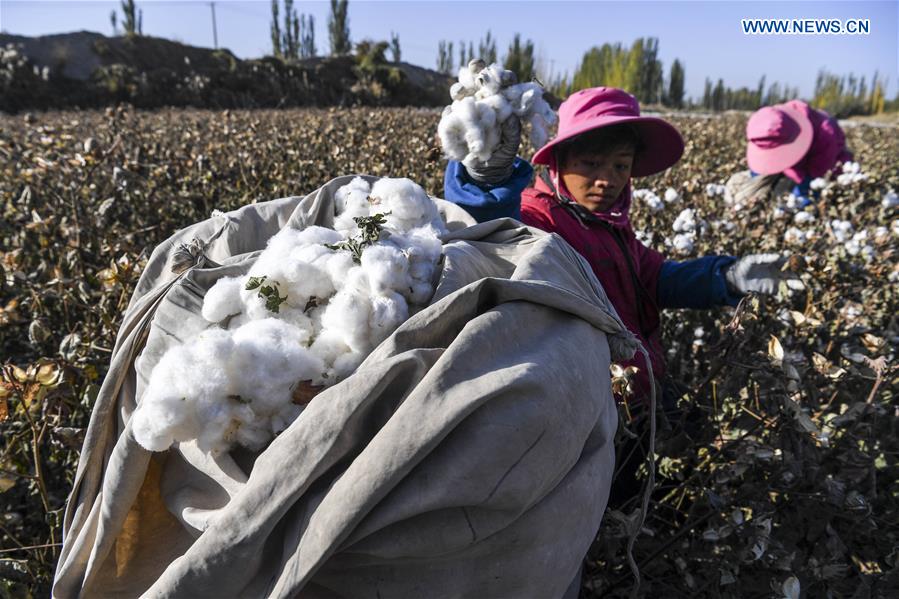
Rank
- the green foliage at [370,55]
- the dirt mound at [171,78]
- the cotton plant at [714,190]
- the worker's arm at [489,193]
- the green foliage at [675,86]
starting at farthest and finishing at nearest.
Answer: the green foliage at [675,86]
the green foliage at [370,55]
the dirt mound at [171,78]
the cotton plant at [714,190]
the worker's arm at [489,193]

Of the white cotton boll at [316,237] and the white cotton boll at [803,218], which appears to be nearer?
the white cotton boll at [316,237]

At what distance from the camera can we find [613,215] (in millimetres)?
1891

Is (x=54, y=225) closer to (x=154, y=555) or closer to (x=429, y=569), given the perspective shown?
(x=154, y=555)

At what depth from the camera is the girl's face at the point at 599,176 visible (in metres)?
1.86

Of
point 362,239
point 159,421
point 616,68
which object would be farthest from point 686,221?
point 616,68

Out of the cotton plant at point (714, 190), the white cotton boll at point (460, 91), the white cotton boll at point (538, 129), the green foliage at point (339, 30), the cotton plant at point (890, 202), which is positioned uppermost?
the green foliage at point (339, 30)

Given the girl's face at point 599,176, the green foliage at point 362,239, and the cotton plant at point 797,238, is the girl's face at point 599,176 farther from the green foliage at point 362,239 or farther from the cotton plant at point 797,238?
the cotton plant at point 797,238

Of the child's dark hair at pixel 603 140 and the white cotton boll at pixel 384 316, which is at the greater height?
the child's dark hair at pixel 603 140

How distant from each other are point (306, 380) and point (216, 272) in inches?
12.8

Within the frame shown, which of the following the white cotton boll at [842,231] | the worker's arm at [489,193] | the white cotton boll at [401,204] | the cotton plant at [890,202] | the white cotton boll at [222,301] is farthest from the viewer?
the cotton plant at [890,202]

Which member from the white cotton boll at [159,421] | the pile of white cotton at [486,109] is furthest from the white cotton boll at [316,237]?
the pile of white cotton at [486,109]

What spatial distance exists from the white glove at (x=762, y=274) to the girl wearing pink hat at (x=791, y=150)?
2552mm

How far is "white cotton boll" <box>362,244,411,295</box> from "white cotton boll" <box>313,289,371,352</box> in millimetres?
32

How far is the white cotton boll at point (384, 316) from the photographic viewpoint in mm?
913
